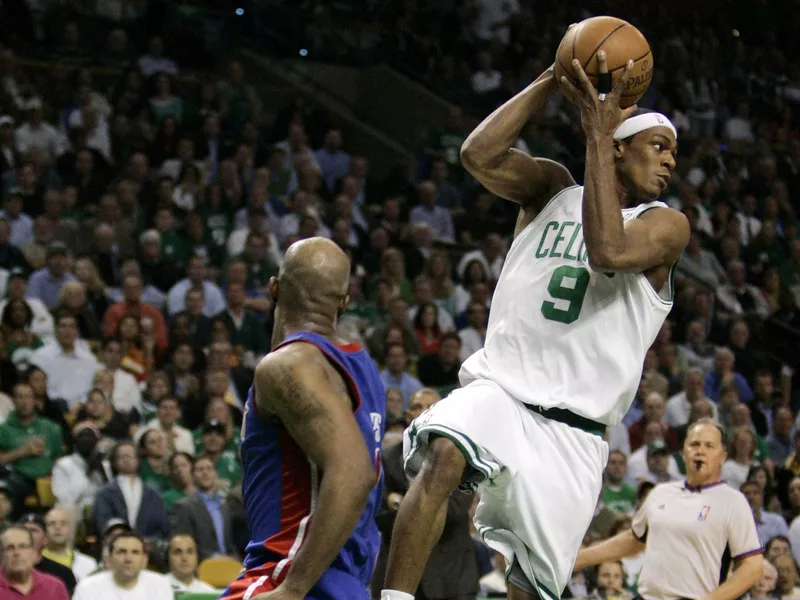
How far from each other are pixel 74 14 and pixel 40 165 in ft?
11.1

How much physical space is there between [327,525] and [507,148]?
6.59ft

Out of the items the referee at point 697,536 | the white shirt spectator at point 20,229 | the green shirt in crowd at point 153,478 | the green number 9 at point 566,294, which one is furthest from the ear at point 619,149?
the white shirt spectator at point 20,229

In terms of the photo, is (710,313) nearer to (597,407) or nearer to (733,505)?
(733,505)

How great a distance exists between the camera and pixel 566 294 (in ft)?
14.6

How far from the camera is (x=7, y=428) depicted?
349 inches

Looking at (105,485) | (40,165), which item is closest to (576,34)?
(105,485)

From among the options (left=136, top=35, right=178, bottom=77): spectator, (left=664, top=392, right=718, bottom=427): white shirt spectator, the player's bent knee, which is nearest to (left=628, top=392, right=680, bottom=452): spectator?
(left=664, top=392, right=718, bottom=427): white shirt spectator

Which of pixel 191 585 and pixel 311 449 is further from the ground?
pixel 311 449

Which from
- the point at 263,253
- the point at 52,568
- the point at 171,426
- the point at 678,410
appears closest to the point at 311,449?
the point at 52,568

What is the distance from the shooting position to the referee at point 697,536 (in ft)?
22.1

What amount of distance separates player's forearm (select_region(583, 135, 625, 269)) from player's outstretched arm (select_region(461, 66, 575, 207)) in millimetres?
436

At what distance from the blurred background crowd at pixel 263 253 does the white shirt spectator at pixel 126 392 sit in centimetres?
2

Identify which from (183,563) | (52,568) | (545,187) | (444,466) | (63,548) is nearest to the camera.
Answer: (444,466)

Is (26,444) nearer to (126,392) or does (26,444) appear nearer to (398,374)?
(126,392)
